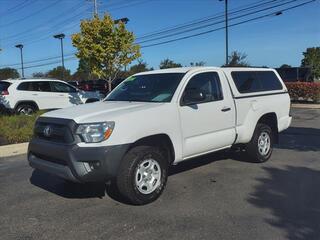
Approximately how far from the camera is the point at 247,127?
23.5 ft

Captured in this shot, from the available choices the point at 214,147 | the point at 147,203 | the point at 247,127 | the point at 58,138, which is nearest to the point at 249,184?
the point at 214,147

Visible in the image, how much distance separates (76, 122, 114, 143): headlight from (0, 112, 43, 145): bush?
6157 mm

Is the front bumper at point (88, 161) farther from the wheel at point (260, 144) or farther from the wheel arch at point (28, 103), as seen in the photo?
the wheel arch at point (28, 103)

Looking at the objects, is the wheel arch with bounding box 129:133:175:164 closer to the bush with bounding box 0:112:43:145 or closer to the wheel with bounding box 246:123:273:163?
the wheel with bounding box 246:123:273:163

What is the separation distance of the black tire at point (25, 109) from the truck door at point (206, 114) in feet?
34.7

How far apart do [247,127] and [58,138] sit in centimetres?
340

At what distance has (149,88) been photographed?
6453 mm

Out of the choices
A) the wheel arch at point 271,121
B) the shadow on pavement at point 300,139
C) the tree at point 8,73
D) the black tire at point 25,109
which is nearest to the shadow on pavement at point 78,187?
the wheel arch at point 271,121

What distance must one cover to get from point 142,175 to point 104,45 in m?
11.0

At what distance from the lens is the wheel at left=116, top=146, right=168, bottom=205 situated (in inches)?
204

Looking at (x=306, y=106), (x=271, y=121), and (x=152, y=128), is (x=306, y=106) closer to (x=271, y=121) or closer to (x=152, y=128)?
(x=271, y=121)

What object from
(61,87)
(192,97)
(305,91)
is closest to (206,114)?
(192,97)

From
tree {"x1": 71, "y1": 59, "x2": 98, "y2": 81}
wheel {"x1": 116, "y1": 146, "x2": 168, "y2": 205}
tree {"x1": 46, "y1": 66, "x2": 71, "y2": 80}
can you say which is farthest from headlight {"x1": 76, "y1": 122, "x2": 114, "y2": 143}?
tree {"x1": 46, "y1": 66, "x2": 71, "y2": 80}

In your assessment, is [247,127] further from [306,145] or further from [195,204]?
[306,145]
